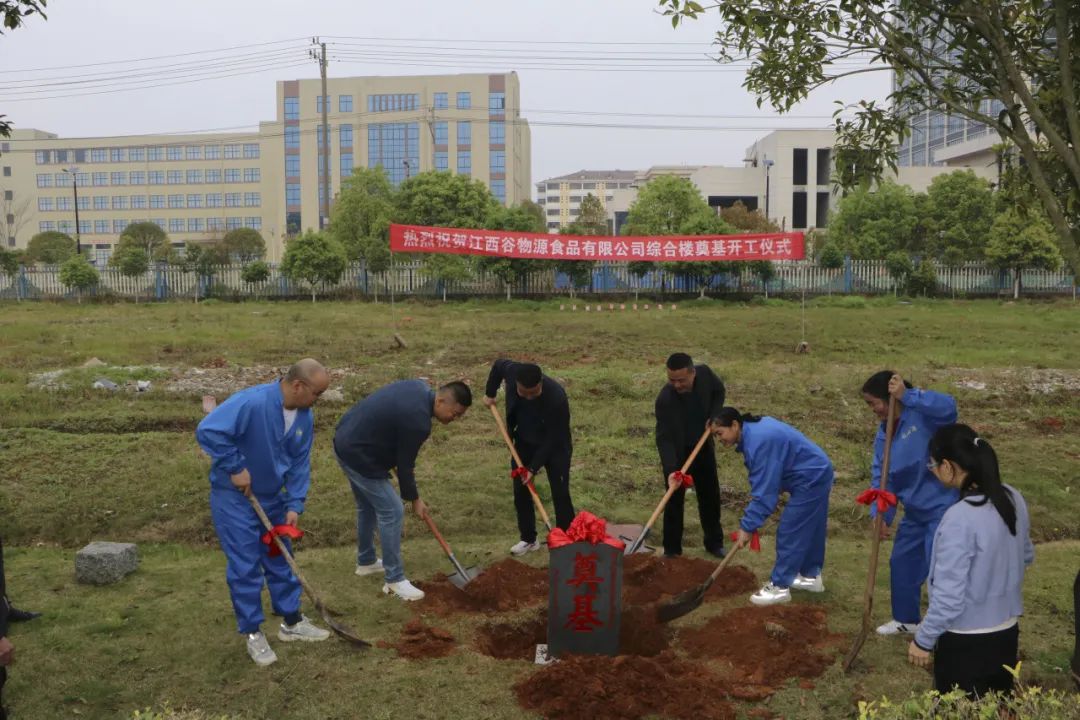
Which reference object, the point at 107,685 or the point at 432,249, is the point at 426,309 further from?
the point at 107,685

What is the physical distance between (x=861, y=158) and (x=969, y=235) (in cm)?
3180

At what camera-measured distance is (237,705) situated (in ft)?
14.8

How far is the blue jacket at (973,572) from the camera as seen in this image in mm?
3561

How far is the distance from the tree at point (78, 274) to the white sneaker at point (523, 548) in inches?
1184

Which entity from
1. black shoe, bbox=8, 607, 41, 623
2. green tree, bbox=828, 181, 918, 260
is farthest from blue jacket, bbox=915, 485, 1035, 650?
green tree, bbox=828, 181, 918, 260

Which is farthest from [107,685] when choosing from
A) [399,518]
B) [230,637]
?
[399,518]

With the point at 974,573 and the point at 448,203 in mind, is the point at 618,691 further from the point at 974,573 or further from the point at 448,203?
the point at 448,203

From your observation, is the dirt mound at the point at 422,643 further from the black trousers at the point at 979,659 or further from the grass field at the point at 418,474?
the black trousers at the point at 979,659

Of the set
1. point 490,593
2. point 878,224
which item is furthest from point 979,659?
point 878,224

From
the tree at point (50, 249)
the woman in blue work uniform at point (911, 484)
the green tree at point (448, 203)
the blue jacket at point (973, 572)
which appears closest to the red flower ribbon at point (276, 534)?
the blue jacket at point (973, 572)

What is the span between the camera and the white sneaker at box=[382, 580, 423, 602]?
601cm

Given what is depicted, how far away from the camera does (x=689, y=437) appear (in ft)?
22.7

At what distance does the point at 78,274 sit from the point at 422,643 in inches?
1256

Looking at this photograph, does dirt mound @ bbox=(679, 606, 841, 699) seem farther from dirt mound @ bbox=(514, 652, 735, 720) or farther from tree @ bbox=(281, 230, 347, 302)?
tree @ bbox=(281, 230, 347, 302)
